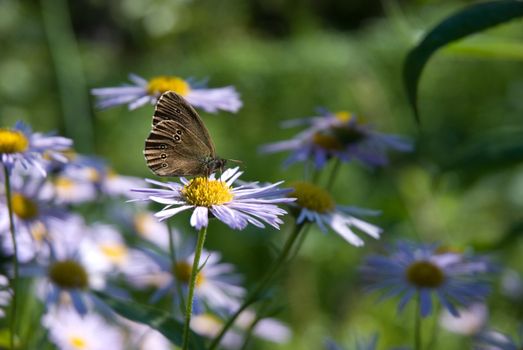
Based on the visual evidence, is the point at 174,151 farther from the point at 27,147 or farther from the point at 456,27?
the point at 456,27

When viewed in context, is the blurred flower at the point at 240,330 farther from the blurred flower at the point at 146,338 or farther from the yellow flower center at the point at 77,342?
the yellow flower center at the point at 77,342

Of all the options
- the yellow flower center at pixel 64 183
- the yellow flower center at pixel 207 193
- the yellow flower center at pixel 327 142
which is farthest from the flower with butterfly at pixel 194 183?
the yellow flower center at pixel 64 183

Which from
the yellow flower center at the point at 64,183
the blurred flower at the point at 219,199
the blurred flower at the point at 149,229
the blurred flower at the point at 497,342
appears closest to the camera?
the blurred flower at the point at 219,199

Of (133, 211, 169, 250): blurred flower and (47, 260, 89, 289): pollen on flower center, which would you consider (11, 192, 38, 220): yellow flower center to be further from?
(133, 211, 169, 250): blurred flower

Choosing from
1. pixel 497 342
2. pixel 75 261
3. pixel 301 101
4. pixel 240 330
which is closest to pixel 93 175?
pixel 75 261

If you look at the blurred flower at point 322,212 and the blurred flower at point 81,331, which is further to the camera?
the blurred flower at point 81,331

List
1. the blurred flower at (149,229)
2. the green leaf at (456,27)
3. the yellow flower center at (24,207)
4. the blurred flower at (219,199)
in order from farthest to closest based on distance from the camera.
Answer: the blurred flower at (149,229) → the yellow flower center at (24,207) → the green leaf at (456,27) → the blurred flower at (219,199)

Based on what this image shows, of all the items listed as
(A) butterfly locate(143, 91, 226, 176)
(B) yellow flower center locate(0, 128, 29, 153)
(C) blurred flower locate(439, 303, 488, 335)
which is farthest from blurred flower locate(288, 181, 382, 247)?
(C) blurred flower locate(439, 303, 488, 335)
